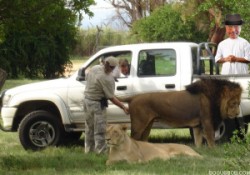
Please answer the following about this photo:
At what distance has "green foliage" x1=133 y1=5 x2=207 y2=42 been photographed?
174 feet

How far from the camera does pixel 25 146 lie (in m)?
13.7

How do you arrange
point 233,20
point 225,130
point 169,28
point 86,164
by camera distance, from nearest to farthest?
point 86,164 → point 233,20 → point 225,130 → point 169,28

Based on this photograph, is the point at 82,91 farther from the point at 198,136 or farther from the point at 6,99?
the point at 198,136

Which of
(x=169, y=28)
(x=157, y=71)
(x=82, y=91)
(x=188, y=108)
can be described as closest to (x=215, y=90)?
(x=188, y=108)

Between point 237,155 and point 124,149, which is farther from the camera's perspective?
point 124,149

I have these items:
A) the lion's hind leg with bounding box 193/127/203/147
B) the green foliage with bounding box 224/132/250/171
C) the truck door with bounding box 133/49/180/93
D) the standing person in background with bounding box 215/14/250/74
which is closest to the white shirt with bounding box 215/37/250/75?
the standing person in background with bounding box 215/14/250/74

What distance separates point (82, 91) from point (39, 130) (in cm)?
106

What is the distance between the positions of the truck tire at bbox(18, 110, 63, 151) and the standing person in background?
3056 millimetres

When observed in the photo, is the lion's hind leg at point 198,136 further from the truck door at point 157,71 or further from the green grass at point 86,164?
the truck door at point 157,71

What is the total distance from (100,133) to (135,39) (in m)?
51.6

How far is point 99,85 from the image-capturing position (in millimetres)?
12266

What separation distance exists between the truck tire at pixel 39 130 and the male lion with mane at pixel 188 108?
1725mm

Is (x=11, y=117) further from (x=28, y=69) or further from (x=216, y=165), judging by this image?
(x=28, y=69)

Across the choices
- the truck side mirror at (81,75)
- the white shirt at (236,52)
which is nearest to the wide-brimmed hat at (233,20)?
the white shirt at (236,52)
